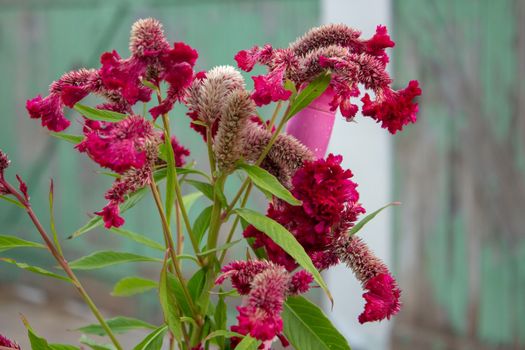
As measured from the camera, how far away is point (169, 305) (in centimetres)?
70

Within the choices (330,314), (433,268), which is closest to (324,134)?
(433,268)

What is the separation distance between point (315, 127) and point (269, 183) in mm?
114

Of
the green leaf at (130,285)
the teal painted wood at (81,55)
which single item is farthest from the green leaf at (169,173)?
the teal painted wood at (81,55)

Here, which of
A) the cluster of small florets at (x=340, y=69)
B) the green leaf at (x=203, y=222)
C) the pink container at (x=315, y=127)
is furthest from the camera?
the green leaf at (x=203, y=222)

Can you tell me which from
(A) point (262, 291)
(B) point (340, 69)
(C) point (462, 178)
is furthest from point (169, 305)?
(C) point (462, 178)

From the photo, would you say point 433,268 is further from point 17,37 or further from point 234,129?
point 17,37

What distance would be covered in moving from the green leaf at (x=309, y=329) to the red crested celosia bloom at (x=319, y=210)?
0.06m

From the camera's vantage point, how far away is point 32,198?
435 centimetres

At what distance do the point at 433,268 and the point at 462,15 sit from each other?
92 centimetres

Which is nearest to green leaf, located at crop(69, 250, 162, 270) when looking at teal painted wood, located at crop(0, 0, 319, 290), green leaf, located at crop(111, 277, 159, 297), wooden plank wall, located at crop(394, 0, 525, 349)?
green leaf, located at crop(111, 277, 159, 297)

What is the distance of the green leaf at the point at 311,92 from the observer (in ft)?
2.17

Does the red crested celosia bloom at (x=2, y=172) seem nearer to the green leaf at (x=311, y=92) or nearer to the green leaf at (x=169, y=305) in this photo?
the green leaf at (x=169, y=305)

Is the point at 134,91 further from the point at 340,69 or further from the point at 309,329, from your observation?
the point at 309,329

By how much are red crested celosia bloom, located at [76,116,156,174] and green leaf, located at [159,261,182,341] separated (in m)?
0.11
